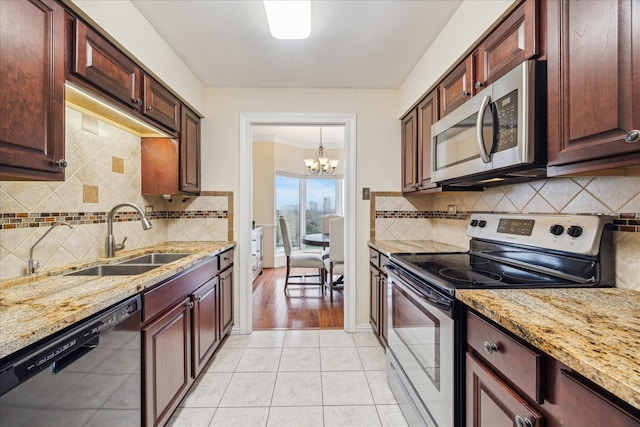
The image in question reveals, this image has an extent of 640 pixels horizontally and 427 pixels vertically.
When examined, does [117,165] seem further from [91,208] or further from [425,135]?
[425,135]

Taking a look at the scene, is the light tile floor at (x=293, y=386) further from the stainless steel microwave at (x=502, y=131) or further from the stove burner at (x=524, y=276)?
the stainless steel microwave at (x=502, y=131)

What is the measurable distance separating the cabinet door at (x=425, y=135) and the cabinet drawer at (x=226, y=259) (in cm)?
171

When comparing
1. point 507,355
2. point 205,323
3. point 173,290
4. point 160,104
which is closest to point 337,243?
point 205,323

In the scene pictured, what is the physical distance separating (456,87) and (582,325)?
1.46 m

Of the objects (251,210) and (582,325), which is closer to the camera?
(582,325)

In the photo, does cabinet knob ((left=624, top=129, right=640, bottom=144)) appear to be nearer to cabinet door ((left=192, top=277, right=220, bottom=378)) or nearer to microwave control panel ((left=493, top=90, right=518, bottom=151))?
microwave control panel ((left=493, top=90, right=518, bottom=151))

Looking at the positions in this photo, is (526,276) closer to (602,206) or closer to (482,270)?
(482,270)

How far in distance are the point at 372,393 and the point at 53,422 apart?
62.8 inches

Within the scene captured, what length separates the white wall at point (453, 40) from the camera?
1376 millimetres

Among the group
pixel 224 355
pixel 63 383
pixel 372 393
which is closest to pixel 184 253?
pixel 224 355

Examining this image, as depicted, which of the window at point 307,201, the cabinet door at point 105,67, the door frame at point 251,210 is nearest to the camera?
the cabinet door at point 105,67

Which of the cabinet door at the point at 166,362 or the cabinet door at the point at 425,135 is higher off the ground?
the cabinet door at the point at 425,135

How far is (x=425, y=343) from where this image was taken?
1337mm

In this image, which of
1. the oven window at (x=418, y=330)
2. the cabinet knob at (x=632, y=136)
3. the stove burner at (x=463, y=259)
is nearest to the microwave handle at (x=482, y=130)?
the cabinet knob at (x=632, y=136)
